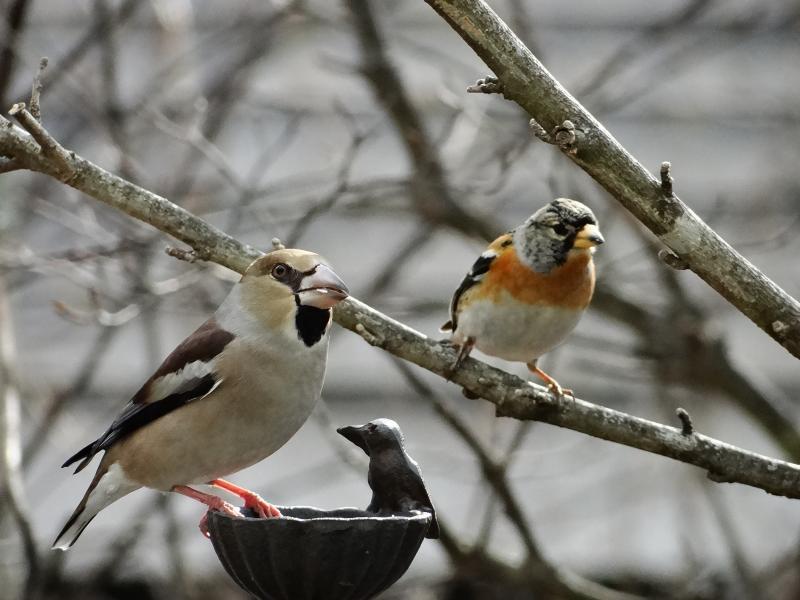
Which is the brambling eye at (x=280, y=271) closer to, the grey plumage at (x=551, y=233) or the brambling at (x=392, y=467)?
the brambling at (x=392, y=467)

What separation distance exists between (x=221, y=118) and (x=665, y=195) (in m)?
3.87

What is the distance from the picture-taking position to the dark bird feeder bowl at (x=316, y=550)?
7.67 ft

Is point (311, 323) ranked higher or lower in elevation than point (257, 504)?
higher

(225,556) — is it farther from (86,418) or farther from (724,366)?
(86,418)

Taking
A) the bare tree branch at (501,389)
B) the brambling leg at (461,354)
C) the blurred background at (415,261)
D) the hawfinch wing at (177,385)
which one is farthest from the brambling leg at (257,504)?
the blurred background at (415,261)

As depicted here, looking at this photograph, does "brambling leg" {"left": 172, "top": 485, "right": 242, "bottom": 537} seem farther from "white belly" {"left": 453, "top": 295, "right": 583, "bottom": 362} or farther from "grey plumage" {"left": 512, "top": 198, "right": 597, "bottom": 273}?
"grey plumage" {"left": 512, "top": 198, "right": 597, "bottom": 273}

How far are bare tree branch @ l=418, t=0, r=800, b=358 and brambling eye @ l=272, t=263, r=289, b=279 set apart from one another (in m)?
0.66

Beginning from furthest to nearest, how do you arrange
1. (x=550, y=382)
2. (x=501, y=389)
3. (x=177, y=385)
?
(x=550, y=382) → (x=501, y=389) → (x=177, y=385)

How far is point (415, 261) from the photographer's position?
7469 millimetres

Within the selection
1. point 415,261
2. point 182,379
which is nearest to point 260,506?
point 182,379

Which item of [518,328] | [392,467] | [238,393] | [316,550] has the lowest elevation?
[316,550]

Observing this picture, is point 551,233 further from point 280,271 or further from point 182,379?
point 182,379

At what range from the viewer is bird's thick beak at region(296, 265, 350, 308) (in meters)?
2.61

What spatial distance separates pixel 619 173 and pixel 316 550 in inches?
42.2
